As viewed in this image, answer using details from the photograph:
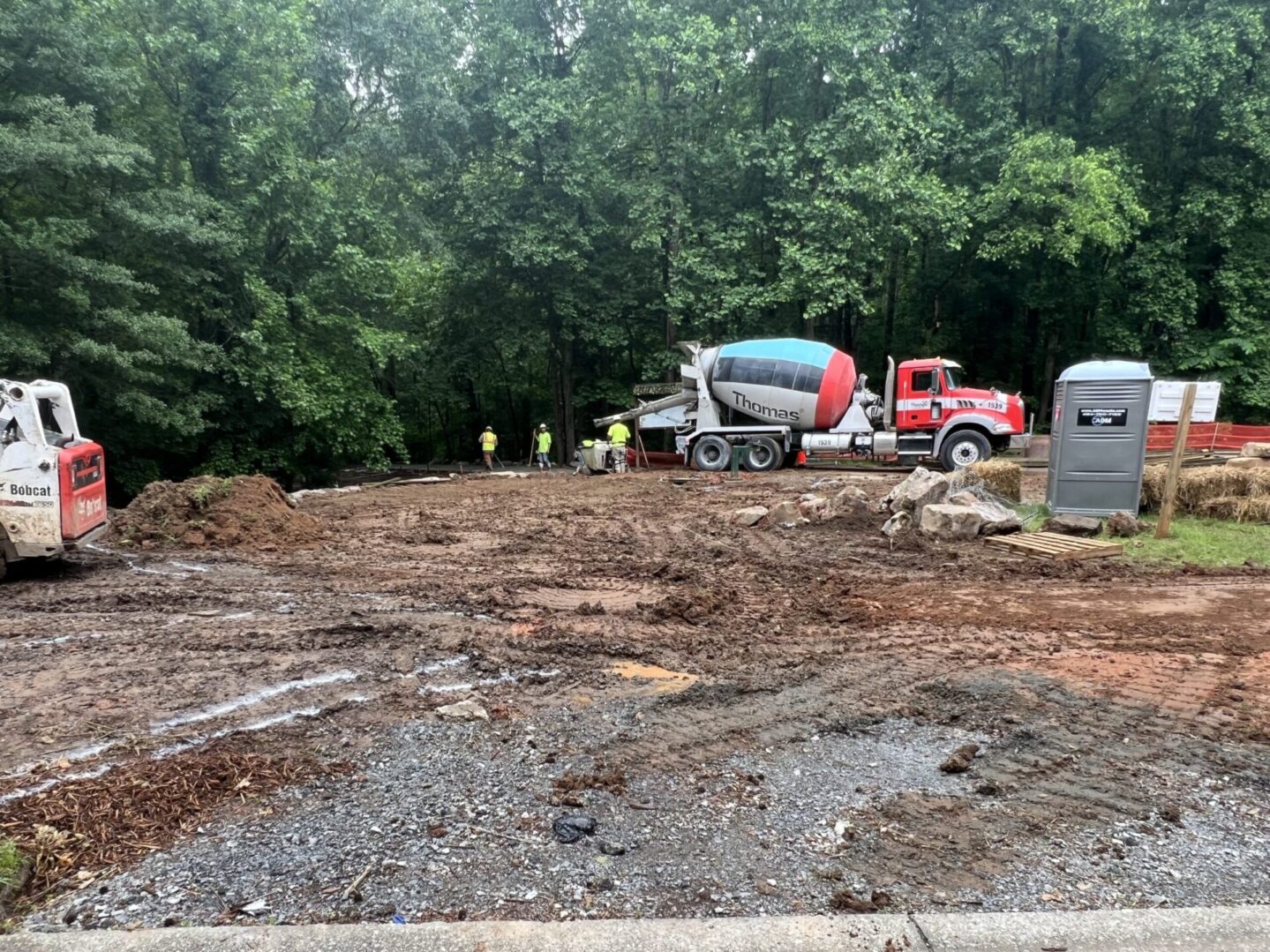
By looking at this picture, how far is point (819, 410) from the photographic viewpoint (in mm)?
20266

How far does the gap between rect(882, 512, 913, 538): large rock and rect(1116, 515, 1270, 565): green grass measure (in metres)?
2.57

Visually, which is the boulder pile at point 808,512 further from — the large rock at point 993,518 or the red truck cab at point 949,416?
the red truck cab at point 949,416

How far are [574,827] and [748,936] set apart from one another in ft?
3.50

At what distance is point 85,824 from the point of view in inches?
132

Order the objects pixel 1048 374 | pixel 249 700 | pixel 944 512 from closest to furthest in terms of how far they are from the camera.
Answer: pixel 249 700, pixel 944 512, pixel 1048 374

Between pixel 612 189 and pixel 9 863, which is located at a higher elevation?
pixel 612 189

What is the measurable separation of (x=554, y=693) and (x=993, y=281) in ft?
94.1

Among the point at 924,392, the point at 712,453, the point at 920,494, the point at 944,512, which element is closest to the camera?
the point at 944,512

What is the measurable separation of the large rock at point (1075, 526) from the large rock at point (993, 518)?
0.38m

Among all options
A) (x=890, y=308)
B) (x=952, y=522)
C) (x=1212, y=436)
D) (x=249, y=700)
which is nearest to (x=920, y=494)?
(x=952, y=522)

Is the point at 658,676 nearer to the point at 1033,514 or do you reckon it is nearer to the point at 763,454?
the point at 1033,514

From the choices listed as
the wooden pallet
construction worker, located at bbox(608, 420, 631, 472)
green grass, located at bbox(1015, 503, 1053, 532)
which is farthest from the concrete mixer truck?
the wooden pallet

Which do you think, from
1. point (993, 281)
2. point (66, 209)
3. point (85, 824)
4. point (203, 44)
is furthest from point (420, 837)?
point (993, 281)

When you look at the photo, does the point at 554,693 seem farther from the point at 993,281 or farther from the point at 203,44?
the point at 993,281
